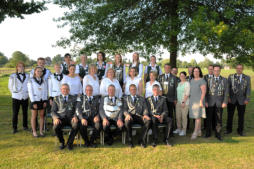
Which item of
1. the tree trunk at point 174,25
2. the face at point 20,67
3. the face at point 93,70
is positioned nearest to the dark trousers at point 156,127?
the face at point 93,70

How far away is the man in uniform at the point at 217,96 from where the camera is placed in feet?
20.7

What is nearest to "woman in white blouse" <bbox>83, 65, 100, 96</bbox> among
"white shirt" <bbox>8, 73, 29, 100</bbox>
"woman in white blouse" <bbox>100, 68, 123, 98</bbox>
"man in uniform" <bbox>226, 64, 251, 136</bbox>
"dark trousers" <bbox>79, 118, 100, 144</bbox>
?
"woman in white blouse" <bbox>100, 68, 123, 98</bbox>

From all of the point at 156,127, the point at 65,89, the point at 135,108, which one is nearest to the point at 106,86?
the point at 135,108

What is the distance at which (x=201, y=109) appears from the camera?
20.9 ft

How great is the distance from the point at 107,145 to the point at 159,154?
4.70ft

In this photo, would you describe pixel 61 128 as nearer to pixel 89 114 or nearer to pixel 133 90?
pixel 89 114

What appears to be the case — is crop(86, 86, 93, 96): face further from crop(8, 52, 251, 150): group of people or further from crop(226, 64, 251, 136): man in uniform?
crop(226, 64, 251, 136): man in uniform

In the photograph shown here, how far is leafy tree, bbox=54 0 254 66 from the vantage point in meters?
8.20

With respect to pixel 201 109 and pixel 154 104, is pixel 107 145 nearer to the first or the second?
pixel 154 104

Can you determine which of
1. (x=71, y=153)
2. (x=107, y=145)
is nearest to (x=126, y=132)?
(x=107, y=145)

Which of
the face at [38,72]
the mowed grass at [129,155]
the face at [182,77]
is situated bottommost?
the mowed grass at [129,155]

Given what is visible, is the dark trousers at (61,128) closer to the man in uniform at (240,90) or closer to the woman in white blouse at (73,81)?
the woman in white blouse at (73,81)

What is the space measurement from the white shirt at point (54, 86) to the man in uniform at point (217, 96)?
14.8 ft

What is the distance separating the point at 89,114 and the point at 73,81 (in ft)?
3.68
